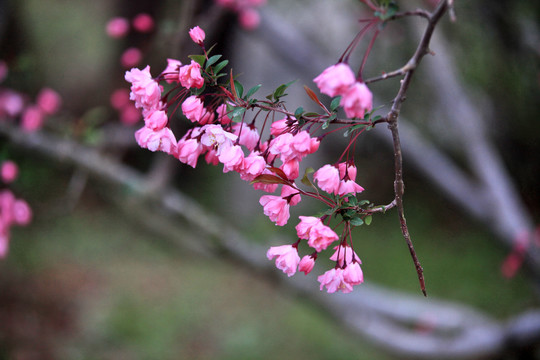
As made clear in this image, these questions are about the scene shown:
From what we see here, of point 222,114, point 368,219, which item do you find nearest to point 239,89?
point 222,114

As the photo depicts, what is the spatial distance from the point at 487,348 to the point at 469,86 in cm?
193

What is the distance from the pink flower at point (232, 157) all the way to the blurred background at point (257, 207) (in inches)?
20.5

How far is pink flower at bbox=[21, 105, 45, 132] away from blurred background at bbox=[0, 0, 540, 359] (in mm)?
50

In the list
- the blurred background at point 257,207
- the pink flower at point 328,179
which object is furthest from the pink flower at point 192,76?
the blurred background at point 257,207

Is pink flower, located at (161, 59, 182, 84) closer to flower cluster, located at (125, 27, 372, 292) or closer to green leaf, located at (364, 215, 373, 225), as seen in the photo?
flower cluster, located at (125, 27, 372, 292)

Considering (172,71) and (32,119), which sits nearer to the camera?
(172,71)

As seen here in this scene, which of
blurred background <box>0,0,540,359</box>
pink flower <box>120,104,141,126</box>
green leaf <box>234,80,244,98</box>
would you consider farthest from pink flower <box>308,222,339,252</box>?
pink flower <box>120,104,141,126</box>

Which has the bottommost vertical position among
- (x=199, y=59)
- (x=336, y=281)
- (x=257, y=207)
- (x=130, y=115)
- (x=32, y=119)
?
(x=336, y=281)

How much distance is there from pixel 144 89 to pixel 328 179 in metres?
0.29

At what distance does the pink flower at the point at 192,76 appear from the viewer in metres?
0.60

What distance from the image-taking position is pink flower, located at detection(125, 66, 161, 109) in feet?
2.08

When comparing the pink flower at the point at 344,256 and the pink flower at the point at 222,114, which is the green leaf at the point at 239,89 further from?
the pink flower at the point at 344,256

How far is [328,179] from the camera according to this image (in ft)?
2.09

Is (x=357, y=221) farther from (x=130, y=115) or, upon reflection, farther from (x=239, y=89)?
(x=130, y=115)
